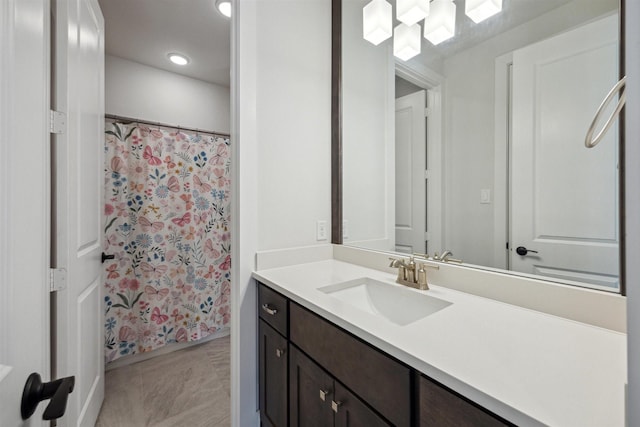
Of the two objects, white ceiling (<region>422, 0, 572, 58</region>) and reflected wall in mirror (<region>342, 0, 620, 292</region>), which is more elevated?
white ceiling (<region>422, 0, 572, 58</region>)

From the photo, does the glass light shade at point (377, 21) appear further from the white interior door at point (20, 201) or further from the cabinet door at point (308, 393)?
the cabinet door at point (308, 393)

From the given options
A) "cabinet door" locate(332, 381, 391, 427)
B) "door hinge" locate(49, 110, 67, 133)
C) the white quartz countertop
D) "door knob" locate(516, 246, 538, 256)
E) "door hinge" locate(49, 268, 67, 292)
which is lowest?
"cabinet door" locate(332, 381, 391, 427)

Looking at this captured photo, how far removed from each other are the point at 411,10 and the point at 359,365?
1466 millimetres

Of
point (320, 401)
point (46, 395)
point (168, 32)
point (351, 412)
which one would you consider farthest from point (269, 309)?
point (168, 32)

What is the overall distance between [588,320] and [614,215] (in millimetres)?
304

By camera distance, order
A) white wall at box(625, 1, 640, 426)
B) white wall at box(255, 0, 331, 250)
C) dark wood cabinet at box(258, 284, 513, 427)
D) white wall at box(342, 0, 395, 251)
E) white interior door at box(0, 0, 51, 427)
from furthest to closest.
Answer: white wall at box(342, 0, 395, 251), white wall at box(255, 0, 331, 250), dark wood cabinet at box(258, 284, 513, 427), white interior door at box(0, 0, 51, 427), white wall at box(625, 1, 640, 426)

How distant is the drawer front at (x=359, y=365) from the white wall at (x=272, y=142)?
0.46 metres

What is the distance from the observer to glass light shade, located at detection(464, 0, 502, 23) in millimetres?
1010

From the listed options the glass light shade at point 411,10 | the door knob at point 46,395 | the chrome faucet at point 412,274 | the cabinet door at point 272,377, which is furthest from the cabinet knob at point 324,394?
the glass light shade at point 411,10

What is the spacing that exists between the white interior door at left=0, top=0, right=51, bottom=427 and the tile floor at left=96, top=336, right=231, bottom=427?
52.7 inches

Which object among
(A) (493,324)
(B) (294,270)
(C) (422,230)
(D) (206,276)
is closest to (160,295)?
(D) (206,276)

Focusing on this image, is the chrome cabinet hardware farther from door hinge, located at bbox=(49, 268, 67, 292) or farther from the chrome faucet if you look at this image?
door hinge, located at bbox=(49, 268, 67, 292)

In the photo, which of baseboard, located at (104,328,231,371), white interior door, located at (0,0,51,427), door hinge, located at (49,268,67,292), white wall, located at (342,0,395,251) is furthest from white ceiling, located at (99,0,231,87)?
baseboard, located at (104,328,231,371)

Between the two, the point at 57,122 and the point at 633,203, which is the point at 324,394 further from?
the point at 57,122
